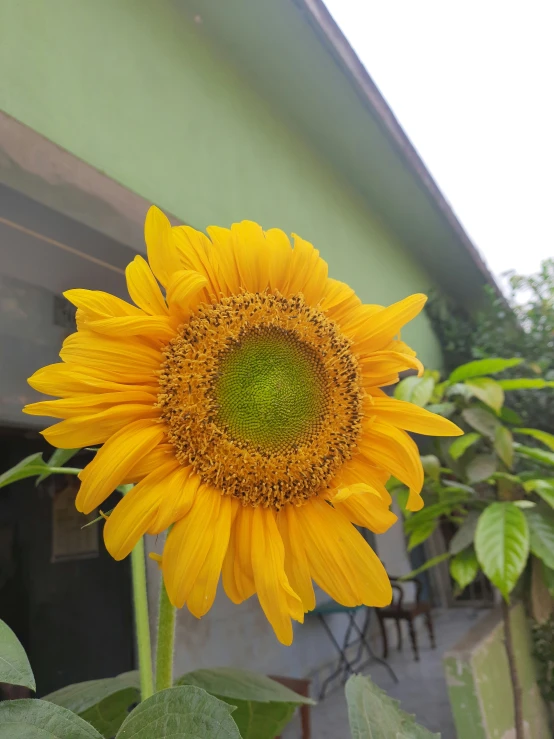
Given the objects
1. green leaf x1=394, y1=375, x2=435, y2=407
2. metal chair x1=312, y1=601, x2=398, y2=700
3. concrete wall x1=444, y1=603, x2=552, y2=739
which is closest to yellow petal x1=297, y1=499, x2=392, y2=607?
green leaf x1=394, y1=375, x2=435, y2=407

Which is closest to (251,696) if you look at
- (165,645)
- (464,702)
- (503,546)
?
(165,645)

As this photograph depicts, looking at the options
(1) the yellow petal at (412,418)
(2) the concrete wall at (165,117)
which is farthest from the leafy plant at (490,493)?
(1) the yellow petal at (412,418)

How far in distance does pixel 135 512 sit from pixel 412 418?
0.73 feet

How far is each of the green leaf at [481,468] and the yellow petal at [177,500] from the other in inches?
45.0

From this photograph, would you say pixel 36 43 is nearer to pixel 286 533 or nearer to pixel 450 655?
pixel 286 533

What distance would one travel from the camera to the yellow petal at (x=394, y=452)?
1.30 feet

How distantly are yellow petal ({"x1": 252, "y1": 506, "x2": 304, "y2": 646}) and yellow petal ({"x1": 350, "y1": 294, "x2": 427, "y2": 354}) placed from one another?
0.16 metres

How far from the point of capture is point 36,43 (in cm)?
72

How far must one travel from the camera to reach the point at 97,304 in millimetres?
343

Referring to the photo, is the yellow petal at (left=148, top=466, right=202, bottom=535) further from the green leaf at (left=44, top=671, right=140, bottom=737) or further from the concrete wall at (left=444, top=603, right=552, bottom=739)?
the concrete wall at (left=444, top=603, right=552, bottom=739)

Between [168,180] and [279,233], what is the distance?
0.60 metres

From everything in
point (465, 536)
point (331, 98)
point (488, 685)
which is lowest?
point (488, 685)

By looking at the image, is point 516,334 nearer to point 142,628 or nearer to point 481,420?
point 481,420

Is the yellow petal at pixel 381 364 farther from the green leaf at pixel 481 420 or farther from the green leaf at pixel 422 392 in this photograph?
the green leaf at pixel 481 420
